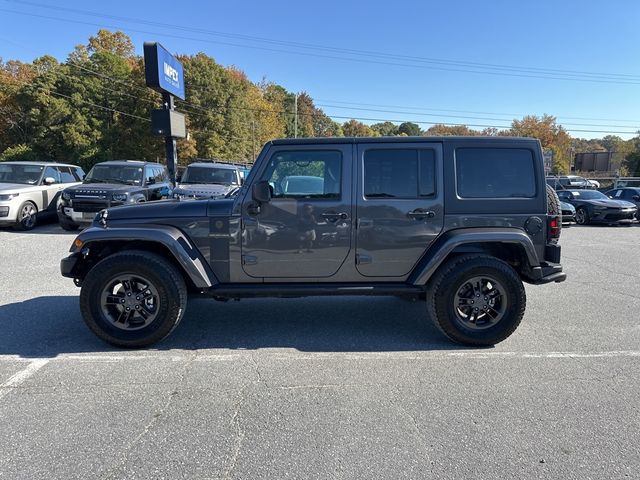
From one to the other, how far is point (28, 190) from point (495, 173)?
11.8m

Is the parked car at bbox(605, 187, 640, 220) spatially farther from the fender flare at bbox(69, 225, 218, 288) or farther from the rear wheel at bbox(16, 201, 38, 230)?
the rear wheel at bbox(16, 201, 38, 230)

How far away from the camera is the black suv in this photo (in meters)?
10.1

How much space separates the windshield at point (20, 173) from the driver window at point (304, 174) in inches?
418

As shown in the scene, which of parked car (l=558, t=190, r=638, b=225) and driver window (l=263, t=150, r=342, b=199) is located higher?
driver window (l=263, t=150, r=342, b=199)

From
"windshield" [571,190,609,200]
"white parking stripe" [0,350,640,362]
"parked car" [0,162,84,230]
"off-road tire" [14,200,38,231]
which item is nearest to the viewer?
"white parking stripe" [0,350,640,362]

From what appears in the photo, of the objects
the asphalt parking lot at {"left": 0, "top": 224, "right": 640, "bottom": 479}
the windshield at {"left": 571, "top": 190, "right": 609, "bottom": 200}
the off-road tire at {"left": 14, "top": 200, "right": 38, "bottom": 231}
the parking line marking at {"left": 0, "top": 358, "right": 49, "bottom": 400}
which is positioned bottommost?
the asphalt parking lot at {"left": 0, "top": 224, "right": 640, "bottom": 479}

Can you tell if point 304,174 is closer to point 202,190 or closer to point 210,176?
point 202,190

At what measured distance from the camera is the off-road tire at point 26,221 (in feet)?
34.8

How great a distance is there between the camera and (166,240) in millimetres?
3824

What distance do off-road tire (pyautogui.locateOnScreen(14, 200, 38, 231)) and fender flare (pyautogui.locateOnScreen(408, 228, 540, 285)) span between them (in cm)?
1094

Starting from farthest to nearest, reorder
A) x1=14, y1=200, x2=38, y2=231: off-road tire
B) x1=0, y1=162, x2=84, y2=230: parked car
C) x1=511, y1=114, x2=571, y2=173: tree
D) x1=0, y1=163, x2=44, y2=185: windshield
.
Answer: x1=511, y1=114, x2=571, y2=173: tree, x1=0, y1=163, x2=44, y2=185: windshield, x1=14, y1=200, x2=38, y2=231: off-road tire, x1=0, y1=162, x2=84, y2=230: parked car

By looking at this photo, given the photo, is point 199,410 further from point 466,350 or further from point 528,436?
point 466,350

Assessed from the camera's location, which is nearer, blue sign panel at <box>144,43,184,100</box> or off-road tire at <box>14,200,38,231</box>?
off-road tire at <box>14,200,38,231</box>

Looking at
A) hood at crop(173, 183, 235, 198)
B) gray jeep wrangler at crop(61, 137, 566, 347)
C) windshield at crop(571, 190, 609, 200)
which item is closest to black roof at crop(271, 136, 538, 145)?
gray jeep wrangler at crop(61, 137, 566, 347)
